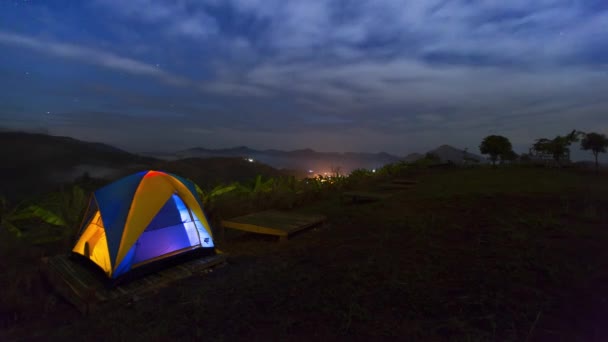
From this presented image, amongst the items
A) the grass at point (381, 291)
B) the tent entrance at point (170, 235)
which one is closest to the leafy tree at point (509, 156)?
the grass at point (381, 291)

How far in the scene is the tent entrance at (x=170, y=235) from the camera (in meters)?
3.84

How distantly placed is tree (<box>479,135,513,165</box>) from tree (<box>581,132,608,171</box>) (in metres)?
4.31

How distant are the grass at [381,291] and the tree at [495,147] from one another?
15.7 metres

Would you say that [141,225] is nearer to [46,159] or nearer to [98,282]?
[98,282]

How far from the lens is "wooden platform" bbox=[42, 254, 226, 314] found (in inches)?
123

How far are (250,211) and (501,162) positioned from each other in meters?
19.7

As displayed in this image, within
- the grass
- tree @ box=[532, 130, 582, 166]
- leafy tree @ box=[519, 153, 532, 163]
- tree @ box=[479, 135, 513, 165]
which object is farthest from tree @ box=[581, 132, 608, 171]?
the grass

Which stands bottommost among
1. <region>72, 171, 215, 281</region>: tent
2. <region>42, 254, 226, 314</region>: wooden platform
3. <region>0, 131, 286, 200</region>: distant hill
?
<region>42, 254, 226, 314</region>: wooden platform

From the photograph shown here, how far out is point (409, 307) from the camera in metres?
2.62

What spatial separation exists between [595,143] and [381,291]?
59.2 feet

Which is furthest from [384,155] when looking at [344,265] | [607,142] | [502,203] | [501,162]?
[344,265]

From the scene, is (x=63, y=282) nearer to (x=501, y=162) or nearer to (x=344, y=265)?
(x=344, y=265)

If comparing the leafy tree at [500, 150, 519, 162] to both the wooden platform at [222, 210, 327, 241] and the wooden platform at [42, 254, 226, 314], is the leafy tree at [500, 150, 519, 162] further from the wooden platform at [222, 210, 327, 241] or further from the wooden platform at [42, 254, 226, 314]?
the wooden platform at [42, 254, 226, 314]

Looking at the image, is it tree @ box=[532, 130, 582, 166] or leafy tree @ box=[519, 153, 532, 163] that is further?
leafy tree @ box=[519, 153, 532, 163]
